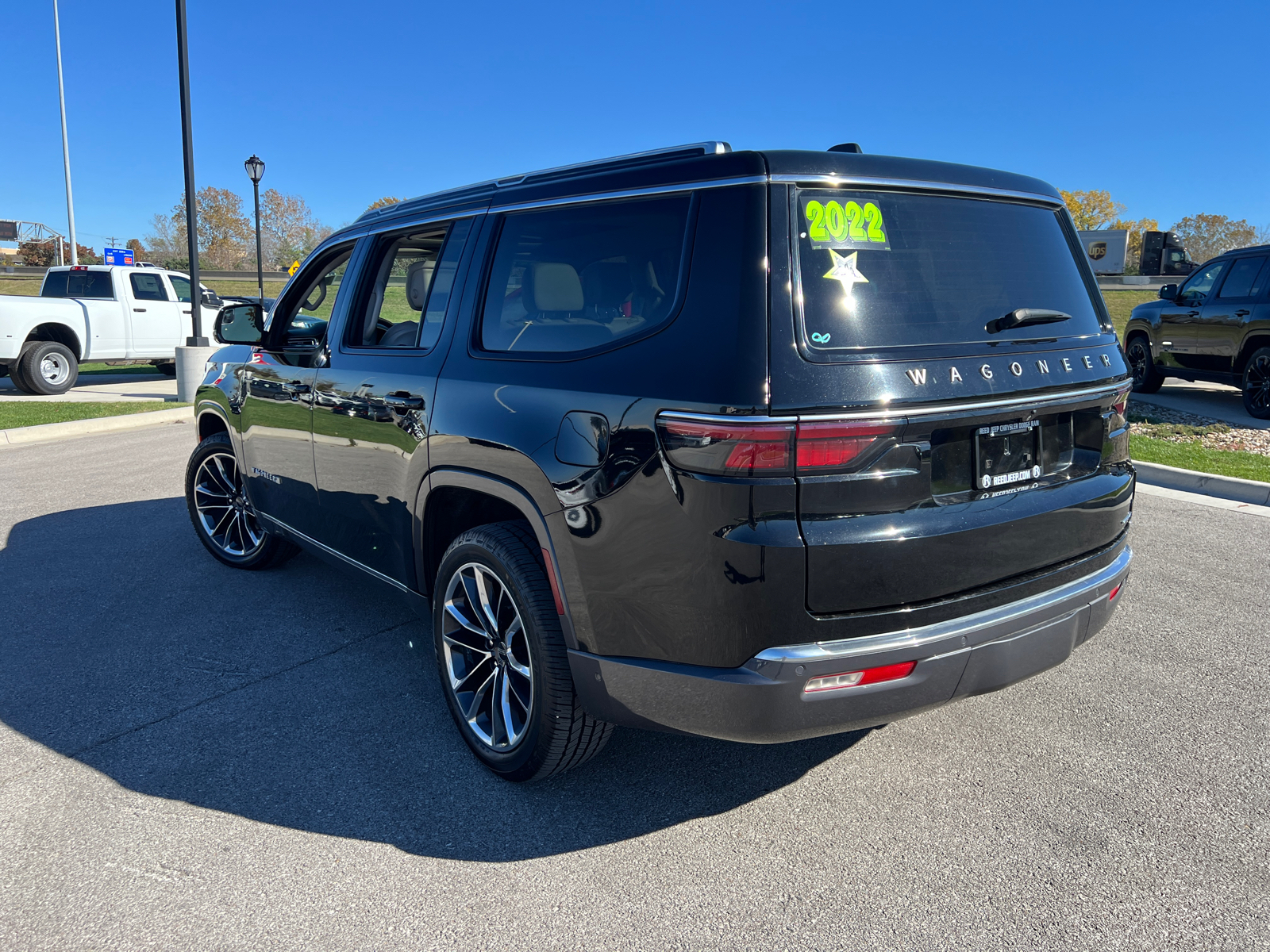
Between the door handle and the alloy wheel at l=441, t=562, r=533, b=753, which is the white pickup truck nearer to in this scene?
the door handle

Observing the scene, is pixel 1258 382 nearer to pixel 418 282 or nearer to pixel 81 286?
pixel 418 282

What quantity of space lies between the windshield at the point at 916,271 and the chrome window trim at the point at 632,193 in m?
0.15

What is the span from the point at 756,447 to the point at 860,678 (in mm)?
684

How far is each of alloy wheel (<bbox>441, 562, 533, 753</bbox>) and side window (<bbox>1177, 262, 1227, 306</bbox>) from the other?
12.6 m

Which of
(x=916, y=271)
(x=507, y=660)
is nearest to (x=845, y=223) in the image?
(x=916, y=271)

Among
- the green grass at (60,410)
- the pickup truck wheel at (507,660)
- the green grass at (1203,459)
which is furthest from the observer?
the green grass at (60,410)

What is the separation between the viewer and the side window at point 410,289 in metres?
3.44

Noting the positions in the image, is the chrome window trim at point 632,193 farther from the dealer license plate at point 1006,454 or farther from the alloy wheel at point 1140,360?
the alloy wheel at point 1140,360

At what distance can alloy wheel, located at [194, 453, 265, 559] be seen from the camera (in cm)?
532

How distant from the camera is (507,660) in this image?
3.06 meters

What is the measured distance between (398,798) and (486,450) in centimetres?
118

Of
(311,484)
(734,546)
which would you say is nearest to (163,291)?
(311,484)

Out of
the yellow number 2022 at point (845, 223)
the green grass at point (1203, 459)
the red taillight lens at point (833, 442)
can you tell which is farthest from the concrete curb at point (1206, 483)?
Answer: the red taillight lens at point (833, 442)

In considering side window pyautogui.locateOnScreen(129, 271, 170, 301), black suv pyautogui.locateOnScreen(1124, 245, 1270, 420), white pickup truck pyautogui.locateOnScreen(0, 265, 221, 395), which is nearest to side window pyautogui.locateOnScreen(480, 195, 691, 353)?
black suv pyautogui.locateOnScreen(1124, 245, 1270, 420)
